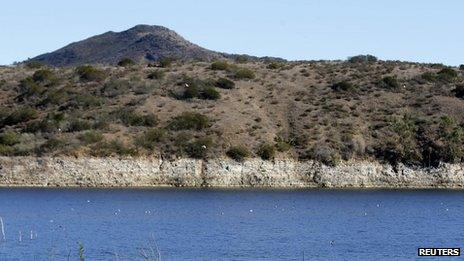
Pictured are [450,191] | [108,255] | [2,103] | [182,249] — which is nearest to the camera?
[108,255]

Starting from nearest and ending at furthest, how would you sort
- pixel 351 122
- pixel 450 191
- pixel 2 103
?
1. pixel 450 191
2. pixel 351 122
3. pixel 2 103

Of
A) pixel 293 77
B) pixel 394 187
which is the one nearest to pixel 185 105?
pixel 293 77

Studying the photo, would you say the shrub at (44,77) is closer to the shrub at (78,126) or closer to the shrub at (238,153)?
the shrub at (78,126)

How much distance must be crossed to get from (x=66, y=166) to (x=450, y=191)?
129ft

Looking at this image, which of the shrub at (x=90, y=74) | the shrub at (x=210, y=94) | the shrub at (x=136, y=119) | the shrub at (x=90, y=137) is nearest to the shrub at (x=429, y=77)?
the shrub at (x=210, y=94)

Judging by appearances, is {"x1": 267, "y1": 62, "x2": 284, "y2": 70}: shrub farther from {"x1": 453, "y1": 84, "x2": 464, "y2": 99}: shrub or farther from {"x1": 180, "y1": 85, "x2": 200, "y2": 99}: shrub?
{"x1": 453, "y1": 84, "x2": 464, "y2": 99}: shrub

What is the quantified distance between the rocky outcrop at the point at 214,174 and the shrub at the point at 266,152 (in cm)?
76

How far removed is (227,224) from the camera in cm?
6419

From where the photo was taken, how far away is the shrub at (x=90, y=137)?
103675 millimetres

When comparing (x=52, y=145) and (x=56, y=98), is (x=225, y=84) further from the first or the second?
(x=52, y=145)

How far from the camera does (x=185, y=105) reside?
385ft

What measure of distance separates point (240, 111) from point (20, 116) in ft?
84.6

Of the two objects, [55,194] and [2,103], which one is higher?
[2,103]

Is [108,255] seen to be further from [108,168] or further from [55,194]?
[108,168]
